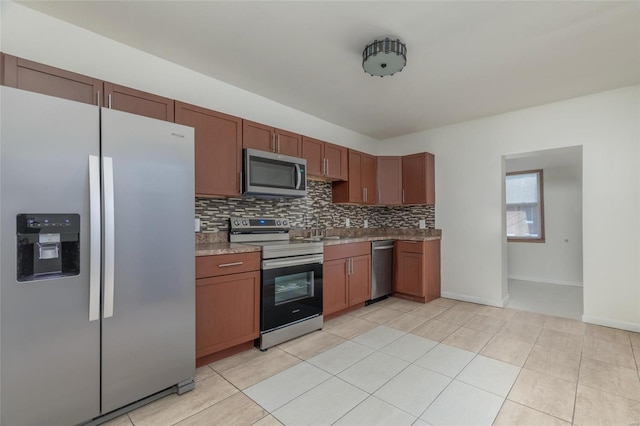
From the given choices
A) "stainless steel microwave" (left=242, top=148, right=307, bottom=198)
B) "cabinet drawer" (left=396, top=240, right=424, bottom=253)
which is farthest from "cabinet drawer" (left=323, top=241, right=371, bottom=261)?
"stainless steel microwave" (left=242, top=148, right=307, bottom=198)

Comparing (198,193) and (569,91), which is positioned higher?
(569,91)

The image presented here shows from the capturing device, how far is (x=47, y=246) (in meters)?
1.43

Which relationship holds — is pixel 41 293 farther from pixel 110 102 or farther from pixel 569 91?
pixel 569 91

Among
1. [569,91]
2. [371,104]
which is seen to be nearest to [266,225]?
[371,104]

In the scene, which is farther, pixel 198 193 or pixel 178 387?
pixel 198 193

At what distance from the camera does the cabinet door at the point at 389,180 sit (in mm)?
4406

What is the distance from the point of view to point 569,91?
315 cm

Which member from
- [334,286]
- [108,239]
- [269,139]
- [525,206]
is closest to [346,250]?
[334,286]

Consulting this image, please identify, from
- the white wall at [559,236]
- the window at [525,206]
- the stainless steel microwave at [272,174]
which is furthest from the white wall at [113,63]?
the white wall at [559,236]

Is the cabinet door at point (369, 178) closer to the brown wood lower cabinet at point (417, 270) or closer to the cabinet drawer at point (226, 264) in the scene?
the brown wood lower cabinet at point (417, 270)

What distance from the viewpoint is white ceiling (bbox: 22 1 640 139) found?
6.38 ft

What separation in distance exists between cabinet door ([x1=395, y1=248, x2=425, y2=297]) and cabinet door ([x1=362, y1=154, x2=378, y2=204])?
2.81 feet

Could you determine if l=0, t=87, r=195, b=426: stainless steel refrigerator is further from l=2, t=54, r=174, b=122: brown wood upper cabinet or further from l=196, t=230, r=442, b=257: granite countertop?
l=2, t=54, r=174, b=122: brown wood upper cabinet

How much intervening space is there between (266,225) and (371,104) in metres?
1.94
